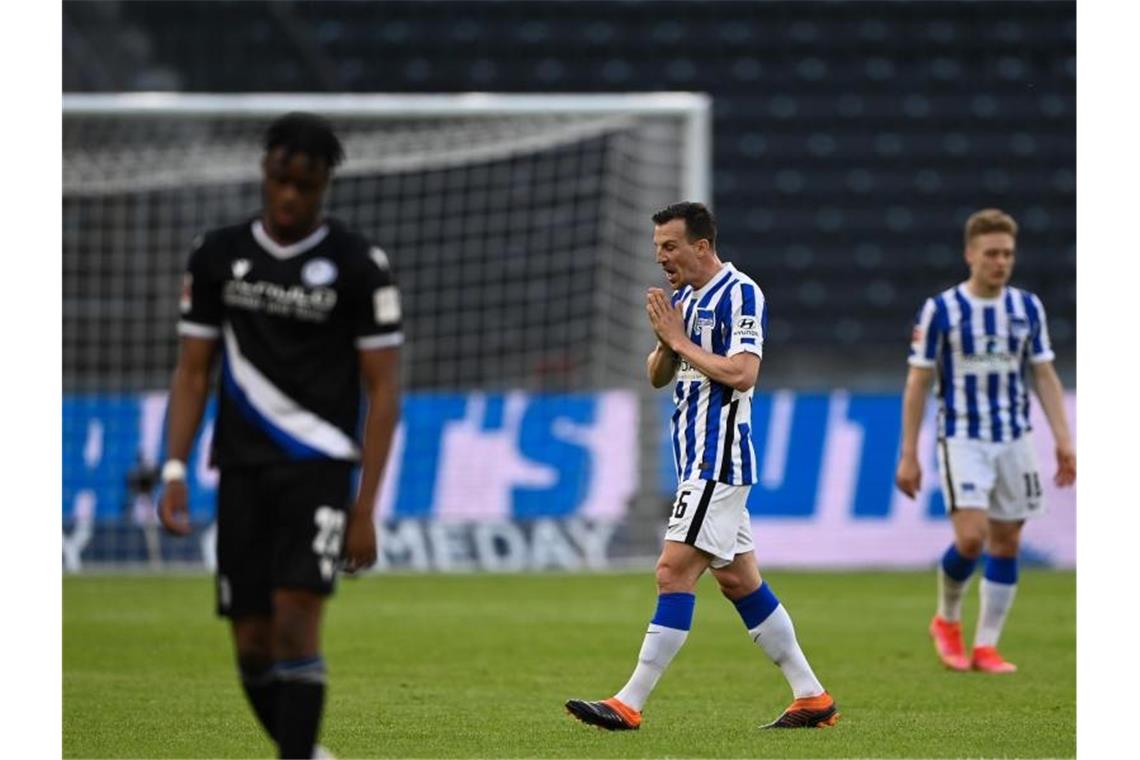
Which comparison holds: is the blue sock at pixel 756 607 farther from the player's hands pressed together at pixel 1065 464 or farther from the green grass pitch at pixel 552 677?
the player's hands pressed together at pixel 1065 464

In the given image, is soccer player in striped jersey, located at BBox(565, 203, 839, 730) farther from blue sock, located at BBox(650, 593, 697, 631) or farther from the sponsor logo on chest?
the sponsor logo on chest

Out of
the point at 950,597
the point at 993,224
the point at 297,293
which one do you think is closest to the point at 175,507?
the point at 297,293

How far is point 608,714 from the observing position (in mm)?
6684

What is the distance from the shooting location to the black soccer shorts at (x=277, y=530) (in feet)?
16.6

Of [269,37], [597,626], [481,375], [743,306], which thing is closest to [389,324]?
[743,306]

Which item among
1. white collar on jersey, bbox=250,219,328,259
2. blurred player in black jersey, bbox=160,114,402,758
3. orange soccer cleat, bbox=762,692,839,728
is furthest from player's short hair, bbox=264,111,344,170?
orange soccer cleat, bbox=762,692,839,728

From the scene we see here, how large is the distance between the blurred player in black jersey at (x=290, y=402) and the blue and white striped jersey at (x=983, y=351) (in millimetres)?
4511

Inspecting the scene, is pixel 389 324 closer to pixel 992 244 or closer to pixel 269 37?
pixel 992 244

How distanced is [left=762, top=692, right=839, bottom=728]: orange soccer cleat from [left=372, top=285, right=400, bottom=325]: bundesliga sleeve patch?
250 centimetres

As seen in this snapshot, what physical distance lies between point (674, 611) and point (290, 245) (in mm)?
2254

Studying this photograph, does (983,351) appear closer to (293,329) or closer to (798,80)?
(293,329)

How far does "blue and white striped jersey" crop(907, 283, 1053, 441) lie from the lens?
29.9ft
